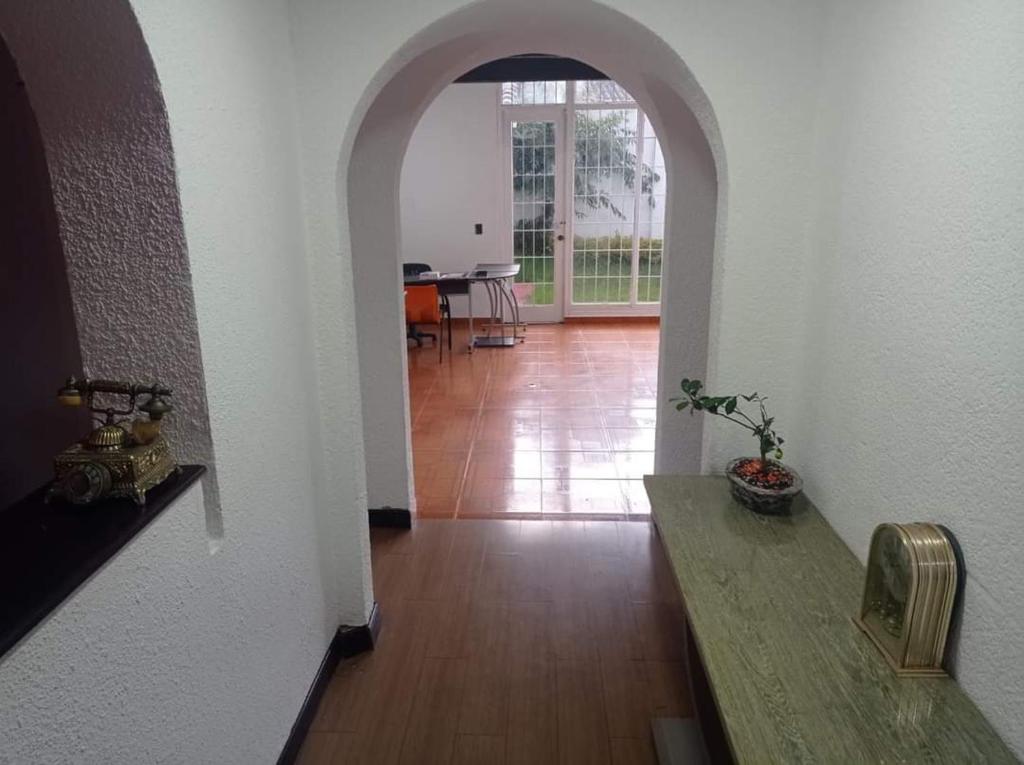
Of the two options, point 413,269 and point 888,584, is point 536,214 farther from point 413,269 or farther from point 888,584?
point 888,584

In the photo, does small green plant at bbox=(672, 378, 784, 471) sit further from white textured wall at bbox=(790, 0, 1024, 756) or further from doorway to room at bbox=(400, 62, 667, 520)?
doorway to room at bbox=(400, 62, 667, 520)

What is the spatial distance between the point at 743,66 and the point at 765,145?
0.80 feet

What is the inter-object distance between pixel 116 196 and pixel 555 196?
7.32 metres

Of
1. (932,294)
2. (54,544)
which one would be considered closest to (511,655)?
(54,544)

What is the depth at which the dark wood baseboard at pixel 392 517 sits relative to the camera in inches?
142

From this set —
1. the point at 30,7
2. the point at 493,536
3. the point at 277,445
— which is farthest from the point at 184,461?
the point at 493,536

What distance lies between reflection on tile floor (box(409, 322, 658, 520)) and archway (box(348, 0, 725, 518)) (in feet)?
1.91

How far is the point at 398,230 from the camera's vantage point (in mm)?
3240

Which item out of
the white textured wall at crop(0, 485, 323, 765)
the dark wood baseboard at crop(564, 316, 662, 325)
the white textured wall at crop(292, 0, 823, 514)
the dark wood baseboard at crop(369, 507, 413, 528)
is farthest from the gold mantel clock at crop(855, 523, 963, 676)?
the dark wood baseboard at crop(564, 316, 662, 325)

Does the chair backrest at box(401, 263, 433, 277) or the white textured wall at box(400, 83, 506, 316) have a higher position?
the white textured wall at box(400, 83, 506, 316)

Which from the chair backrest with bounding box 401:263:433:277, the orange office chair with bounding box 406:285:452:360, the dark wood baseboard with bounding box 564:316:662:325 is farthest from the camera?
the dark wood baseboard with bounding box 564:316:662:325

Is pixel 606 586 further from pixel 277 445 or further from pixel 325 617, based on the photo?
pixel 277 445

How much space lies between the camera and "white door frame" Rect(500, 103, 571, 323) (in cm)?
814

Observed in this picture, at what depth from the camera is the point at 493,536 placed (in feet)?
11.6
